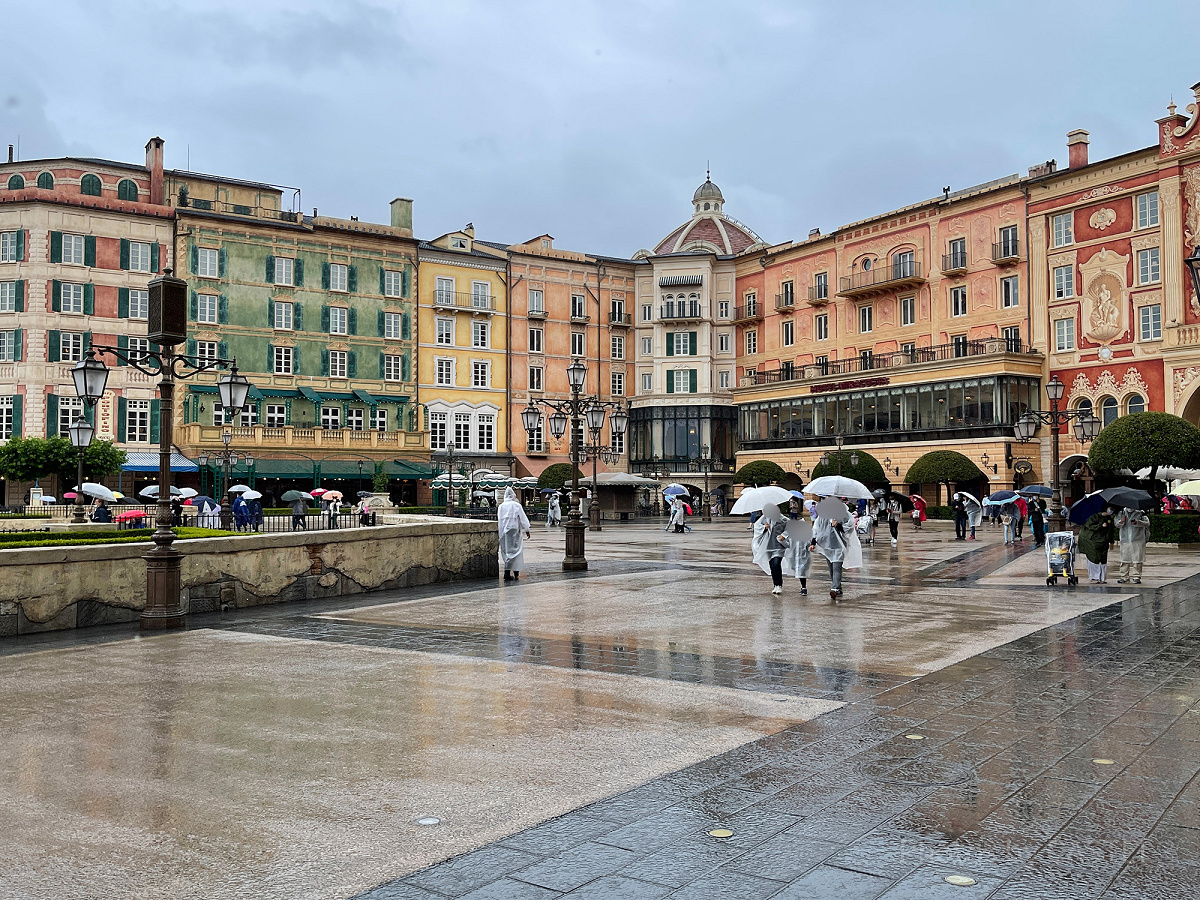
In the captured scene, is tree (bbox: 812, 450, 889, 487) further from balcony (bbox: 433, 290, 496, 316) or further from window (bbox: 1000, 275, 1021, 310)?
balcony (bbox: 433, 290, 496, 316)

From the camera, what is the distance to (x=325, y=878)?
412cm

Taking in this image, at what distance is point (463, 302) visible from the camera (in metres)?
57.6

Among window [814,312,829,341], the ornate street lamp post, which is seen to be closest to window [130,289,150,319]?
window [814,312,829,341]

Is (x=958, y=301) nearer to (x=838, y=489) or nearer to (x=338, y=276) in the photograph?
(x=338, y=276)

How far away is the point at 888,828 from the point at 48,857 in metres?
3.83

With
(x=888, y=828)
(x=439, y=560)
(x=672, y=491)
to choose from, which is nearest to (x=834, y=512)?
(x=439, y=560)

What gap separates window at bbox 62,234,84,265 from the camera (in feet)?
152

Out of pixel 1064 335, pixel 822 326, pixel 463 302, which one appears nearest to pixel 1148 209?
pixel 1064 335

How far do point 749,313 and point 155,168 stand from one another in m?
34.4

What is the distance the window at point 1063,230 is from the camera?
45312 millimetres

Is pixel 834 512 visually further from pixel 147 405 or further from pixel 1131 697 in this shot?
pixel 147 405

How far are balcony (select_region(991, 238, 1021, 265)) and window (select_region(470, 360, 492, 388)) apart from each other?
28.5 metres

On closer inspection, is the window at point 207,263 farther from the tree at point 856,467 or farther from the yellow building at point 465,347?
the tree at point 856,467

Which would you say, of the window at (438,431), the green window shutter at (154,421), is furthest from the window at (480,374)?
the green window shutter at (154,421)
